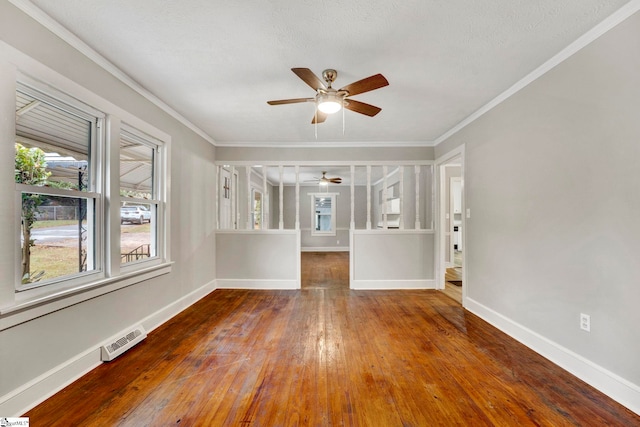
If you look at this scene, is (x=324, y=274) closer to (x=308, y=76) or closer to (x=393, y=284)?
(x=393, y=284)

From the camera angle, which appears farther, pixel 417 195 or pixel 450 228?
pixel 450 228

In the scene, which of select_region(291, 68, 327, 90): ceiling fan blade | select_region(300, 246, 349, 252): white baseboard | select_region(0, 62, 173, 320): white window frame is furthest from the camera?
select_region(300, 246, 349, 252): white baseboard

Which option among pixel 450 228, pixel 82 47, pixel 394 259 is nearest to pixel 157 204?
pixel 82 47

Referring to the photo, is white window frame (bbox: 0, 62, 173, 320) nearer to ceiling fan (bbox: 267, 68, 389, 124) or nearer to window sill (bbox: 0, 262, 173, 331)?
window sill (bbox: 0, 262, 173, 331)

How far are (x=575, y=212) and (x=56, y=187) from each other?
3.74m

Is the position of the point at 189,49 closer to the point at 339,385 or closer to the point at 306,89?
the point at 306,89

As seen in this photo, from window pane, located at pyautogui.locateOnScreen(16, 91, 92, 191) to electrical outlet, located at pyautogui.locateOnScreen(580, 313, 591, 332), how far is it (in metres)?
3.87

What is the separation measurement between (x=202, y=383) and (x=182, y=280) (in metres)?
1.81

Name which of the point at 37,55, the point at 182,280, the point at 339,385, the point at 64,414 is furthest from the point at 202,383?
the point at 37,55

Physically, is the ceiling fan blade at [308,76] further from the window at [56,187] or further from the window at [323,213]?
the window at [323,213]

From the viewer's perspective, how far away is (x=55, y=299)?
179 cm

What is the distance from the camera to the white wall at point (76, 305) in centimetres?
153

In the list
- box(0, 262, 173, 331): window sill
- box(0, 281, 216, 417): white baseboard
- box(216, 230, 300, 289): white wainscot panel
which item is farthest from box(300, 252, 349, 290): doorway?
box(0, 281, 216, 417): white baseboard

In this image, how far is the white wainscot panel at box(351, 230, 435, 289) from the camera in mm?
4398
